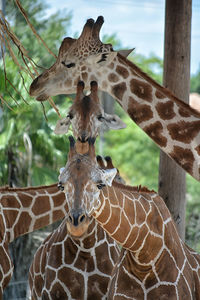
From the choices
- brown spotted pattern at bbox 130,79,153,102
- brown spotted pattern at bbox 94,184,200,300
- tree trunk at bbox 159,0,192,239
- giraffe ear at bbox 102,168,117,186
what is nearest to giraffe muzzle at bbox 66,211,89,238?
giraffe ear at bbox 102,168,117,186

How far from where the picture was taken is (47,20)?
19797 mm

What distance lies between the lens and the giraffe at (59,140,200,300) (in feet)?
12.4

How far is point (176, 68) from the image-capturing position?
5.07 m

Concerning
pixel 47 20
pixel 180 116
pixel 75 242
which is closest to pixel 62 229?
pixel 75 242

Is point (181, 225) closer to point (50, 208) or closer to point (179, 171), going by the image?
point (179, 171)

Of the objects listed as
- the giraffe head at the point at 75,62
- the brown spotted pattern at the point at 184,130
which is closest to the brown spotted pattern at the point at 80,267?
the brown spotted pattern at the point at 184,130

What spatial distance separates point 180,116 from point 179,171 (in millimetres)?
Answer: 869

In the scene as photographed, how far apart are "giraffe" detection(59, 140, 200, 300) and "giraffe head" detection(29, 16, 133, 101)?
2.87ft

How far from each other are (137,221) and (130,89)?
43.4 inches

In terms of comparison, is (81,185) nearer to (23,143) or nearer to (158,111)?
(158,111)

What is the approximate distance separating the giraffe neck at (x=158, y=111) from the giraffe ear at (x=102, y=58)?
7 cm

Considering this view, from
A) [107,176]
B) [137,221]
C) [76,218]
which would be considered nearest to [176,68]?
[137,221]

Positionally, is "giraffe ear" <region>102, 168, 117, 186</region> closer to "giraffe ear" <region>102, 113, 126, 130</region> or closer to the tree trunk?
"giraffe ear" <region>102, 113, 126, 130</region>

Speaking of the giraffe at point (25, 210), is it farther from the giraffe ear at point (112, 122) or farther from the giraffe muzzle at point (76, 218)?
the giraffe muzzle at point (76, 218)
